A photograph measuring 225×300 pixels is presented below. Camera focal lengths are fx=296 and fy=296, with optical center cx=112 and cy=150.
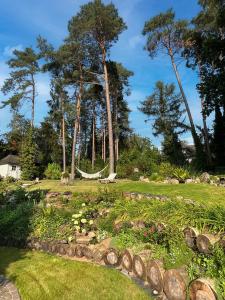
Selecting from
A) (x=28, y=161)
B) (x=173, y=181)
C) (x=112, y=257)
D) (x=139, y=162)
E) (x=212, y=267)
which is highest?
(x=28, y=161)

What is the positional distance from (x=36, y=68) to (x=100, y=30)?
438 inches

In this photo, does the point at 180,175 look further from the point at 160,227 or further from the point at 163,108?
the point at 163,108

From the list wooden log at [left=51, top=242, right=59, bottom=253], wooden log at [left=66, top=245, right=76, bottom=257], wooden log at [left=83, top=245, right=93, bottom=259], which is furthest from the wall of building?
wooden log at [left=83, top=245, right=93, bottom=259]

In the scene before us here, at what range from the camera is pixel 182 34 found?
22.0m

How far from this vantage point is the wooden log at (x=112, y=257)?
19.4ft

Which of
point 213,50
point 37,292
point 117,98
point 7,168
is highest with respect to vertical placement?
point 117,98

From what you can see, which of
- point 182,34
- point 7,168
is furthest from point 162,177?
point 7,168

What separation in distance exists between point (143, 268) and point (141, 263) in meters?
0.09

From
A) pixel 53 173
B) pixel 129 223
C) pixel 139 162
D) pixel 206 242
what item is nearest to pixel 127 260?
pixel 129 223

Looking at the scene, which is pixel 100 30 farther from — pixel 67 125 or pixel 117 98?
pixel 67 125

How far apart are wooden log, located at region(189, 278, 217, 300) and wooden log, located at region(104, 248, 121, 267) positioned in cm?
213

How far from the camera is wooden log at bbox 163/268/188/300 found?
422 centimetres

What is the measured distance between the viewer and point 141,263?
5.21 meters

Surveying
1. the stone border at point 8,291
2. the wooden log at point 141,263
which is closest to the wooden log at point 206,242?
the wooden log at point 141,263
